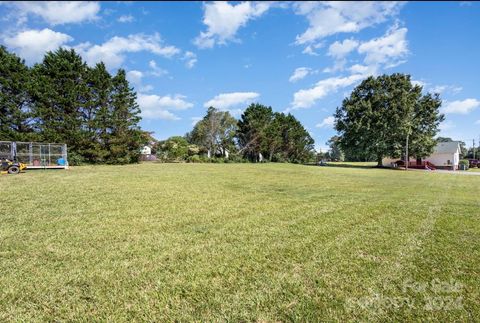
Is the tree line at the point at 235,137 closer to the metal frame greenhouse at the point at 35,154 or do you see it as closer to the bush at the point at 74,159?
the bush at the point at 74,159

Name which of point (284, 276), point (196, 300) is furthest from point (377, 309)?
point (196, 300)

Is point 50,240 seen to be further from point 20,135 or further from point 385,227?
point 20,135

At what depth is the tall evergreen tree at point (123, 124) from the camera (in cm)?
Result: 3045

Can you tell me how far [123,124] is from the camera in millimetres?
31188

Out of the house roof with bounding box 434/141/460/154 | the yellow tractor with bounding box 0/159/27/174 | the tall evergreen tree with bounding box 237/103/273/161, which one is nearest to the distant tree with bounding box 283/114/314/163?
the tall evergreen tree with bounding box 237/103/273/161

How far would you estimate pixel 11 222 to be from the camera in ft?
18.2

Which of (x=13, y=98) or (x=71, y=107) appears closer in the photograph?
(x=13, y=98)

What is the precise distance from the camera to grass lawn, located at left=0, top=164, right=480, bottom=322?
2.63 metres

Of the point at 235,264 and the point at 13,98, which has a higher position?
the point at 13,98

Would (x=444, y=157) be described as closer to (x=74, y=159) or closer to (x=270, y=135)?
(x=270, y=135)

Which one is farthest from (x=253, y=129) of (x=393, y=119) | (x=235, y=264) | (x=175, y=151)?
(x=235, y=264)

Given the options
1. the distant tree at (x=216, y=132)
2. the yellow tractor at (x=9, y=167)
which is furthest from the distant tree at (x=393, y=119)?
the yellow tractor at (x=9, y=167)

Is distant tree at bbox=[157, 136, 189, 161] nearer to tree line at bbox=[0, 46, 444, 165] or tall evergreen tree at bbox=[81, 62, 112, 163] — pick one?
tree line at bbox=[0, 46, 444, 165]

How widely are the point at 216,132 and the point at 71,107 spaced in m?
25.8
